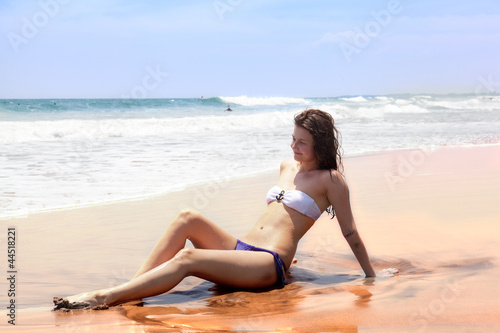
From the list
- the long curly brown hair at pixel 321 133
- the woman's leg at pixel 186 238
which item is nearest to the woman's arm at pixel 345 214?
the long curly brown hair at pixel 321 133

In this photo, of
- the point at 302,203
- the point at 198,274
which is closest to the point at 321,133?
the point at 302,203

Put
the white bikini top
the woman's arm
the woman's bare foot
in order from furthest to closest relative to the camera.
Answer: the white bikini top → the woman's arm → the woman's bare foot

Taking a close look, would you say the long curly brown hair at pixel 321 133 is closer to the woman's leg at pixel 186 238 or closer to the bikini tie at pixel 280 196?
the bikini tie at pixel 280 196

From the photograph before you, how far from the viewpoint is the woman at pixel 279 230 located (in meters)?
3.91

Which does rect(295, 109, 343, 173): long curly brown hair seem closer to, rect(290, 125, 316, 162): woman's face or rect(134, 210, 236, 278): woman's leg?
rect(290, 125, 316, 162): woman's face

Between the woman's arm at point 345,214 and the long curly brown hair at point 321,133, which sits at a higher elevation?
the long curly brown hair at point 321,133

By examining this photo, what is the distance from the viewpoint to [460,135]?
56.7 ft

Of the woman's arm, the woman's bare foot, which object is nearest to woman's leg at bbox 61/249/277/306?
the woman's bare foot

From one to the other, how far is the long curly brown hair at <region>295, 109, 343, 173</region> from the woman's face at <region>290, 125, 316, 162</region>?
0.09ft

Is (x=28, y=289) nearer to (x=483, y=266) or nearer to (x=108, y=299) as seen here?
(x=108, y=299)

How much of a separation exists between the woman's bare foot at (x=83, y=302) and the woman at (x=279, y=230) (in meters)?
0.42

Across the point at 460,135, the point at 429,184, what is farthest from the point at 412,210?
the point at 460,135

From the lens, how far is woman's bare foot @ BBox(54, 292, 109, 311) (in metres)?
3.37

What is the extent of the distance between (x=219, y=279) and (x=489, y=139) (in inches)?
536
